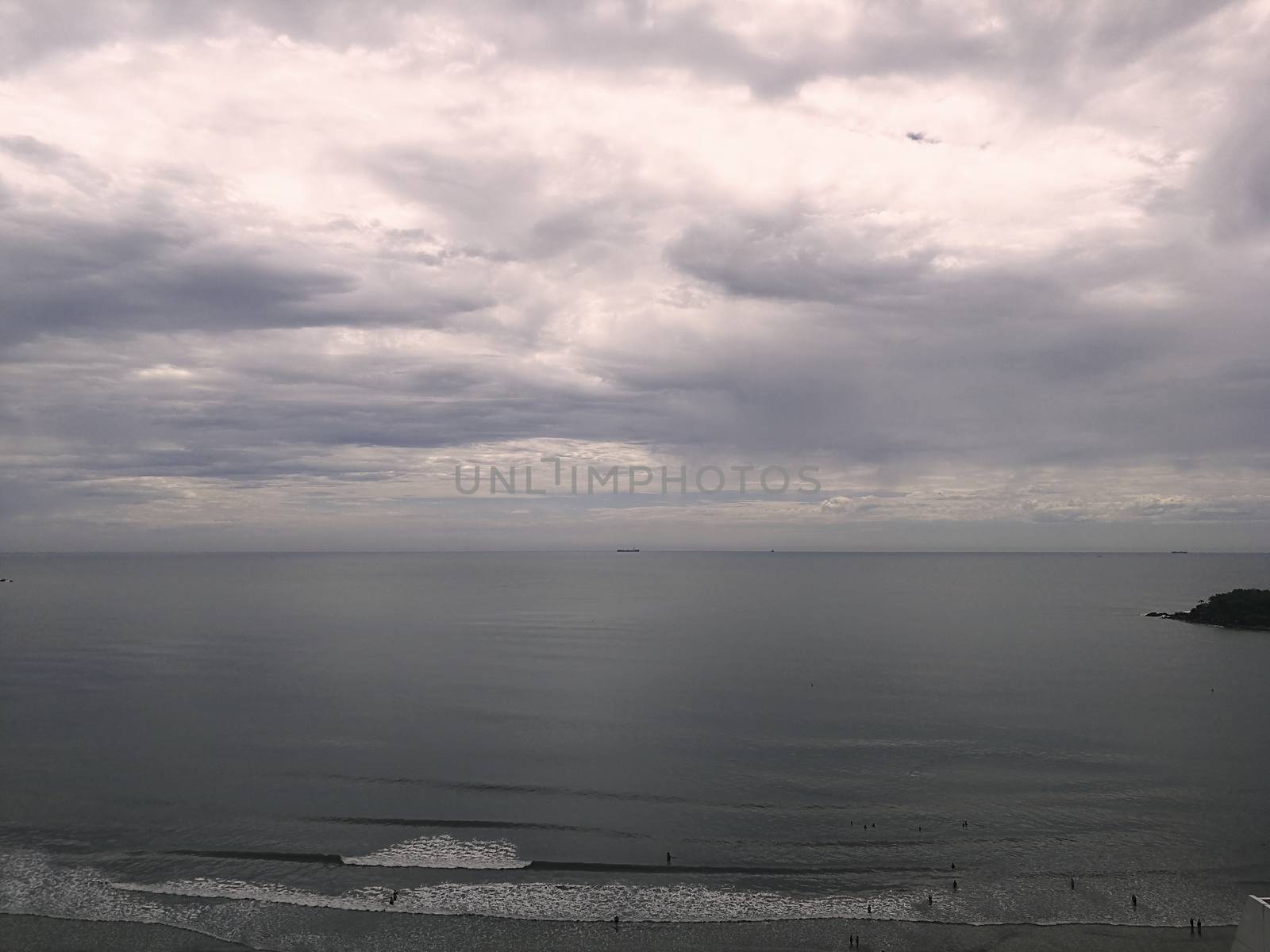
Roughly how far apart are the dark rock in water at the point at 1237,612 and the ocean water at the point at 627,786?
Result: 3771cm

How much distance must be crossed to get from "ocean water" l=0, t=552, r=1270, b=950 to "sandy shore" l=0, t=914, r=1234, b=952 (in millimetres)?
609

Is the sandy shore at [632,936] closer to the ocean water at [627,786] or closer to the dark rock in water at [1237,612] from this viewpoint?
the ocean water at [627,786]

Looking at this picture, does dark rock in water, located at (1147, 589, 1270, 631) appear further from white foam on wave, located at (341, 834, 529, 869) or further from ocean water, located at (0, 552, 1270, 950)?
white foam on wave, located at (341, 834, 529, 869)

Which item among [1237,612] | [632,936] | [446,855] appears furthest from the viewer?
[1237,612]

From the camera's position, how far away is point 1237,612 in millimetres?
123688

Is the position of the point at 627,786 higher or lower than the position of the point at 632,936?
lower

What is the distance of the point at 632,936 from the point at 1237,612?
445ft

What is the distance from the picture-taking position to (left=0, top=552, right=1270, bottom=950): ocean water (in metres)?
31.3

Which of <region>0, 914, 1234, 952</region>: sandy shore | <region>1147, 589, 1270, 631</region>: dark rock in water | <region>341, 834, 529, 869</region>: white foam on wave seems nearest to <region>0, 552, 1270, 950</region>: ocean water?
<region>341, 834, 529, 869</region>: white foam on wave

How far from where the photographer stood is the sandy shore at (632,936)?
27469 mm

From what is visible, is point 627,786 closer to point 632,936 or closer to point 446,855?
point 446,855

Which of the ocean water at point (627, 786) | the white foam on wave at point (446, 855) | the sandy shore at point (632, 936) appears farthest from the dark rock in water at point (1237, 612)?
the white foam on wave at point (446, 855)

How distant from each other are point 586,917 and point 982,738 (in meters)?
35.1

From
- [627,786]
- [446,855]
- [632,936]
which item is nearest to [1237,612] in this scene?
[627,786]
